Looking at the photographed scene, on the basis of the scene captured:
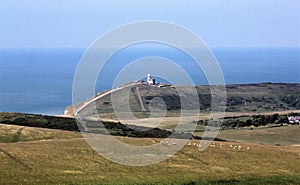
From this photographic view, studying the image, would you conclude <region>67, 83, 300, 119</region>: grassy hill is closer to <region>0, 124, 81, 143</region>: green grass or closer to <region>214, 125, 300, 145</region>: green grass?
<region>214, 125, 300, 145</region>: green grass

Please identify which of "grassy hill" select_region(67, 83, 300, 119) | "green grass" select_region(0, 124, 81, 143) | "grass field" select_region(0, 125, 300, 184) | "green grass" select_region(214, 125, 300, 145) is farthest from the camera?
"grassy hill" select_region(67, 83, 300, 119)

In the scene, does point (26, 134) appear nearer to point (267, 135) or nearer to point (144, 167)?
point (144, 167)

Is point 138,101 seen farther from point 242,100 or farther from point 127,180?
point 127,180

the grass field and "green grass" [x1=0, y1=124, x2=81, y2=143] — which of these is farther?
"green grass" [x1=0, y1=124, x2=81, y2=143]

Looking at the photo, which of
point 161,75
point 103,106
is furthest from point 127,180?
point 161,75

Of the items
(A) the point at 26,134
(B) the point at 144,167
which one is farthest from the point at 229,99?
(B) the point at 144,167

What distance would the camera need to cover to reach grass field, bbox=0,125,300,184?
3312cm

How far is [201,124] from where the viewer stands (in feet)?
311

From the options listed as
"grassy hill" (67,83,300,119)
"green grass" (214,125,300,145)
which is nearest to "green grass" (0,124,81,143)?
"green grass" (214,125,300,145)

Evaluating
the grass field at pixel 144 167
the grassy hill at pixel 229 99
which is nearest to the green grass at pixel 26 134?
the grass field at pixel 144 167

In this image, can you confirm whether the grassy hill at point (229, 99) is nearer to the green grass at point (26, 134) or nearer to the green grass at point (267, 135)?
the green grass at point (267, 135)

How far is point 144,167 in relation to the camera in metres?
38.2

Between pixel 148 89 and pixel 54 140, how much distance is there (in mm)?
89742

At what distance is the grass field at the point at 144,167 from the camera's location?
109ft
